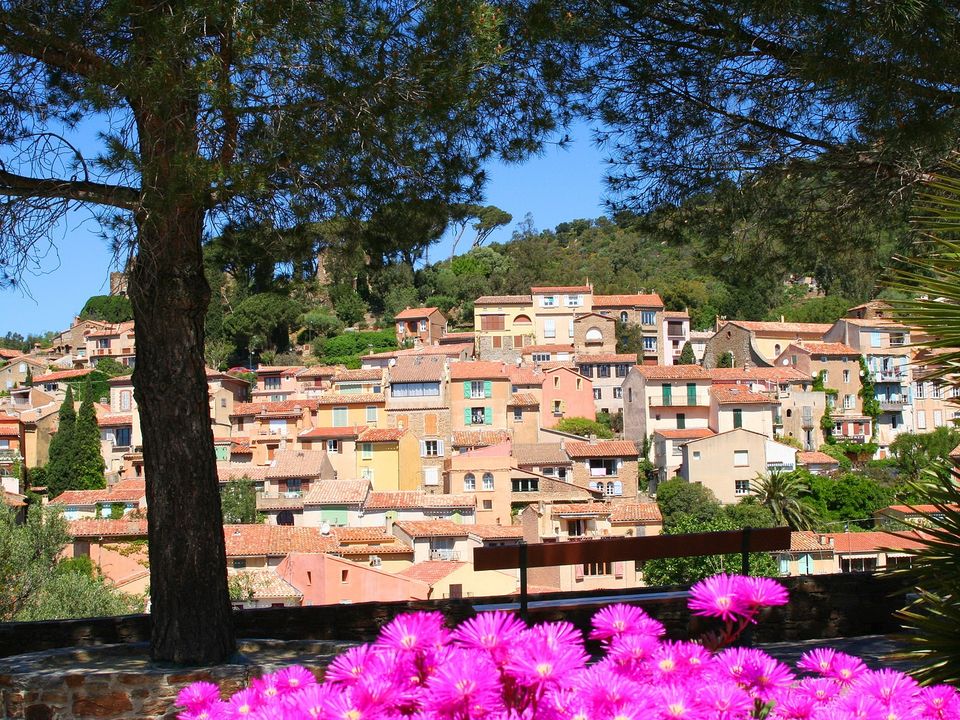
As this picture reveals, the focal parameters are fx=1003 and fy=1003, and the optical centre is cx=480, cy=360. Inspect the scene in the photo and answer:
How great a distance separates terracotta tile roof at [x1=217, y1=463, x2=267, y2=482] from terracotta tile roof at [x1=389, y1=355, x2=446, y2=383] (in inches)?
287

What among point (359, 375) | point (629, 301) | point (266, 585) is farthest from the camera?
point (629, 301)

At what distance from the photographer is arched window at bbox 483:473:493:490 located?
121 feet

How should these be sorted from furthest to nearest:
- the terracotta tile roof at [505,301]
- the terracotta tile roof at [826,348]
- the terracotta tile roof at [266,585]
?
the terracotta tile roof at [505,301], the terracotta tile roof at [826,348], the terracotta tile roof at [266,585]

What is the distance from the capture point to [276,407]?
48.8m

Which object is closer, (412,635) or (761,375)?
(412,635)

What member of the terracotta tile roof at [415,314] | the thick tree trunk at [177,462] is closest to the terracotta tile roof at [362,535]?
the thick tree trunk at [177,462]

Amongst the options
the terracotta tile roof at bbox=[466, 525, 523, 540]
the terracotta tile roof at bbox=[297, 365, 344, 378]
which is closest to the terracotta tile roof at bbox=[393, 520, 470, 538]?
the terracotta tile roof at bbox=[466, 525, 523, 540]

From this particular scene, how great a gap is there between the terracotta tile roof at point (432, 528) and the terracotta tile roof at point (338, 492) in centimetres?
453

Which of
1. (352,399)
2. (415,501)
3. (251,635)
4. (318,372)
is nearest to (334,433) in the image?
(352,399)

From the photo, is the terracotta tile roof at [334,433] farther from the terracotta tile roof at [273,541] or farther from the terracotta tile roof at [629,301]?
the terracotta tile roof at [629,301]

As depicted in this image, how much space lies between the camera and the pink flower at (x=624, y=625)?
1686 millimetres

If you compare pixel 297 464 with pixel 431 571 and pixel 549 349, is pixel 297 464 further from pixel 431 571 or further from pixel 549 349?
pixel 549 349

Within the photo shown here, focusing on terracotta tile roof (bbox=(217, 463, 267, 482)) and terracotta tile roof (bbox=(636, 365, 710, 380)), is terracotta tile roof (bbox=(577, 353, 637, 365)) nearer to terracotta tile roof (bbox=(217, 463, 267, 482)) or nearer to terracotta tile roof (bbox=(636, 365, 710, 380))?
terracotta tile roof (bbox=(636, 365, 710, 380))

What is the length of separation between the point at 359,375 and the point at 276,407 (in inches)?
198
